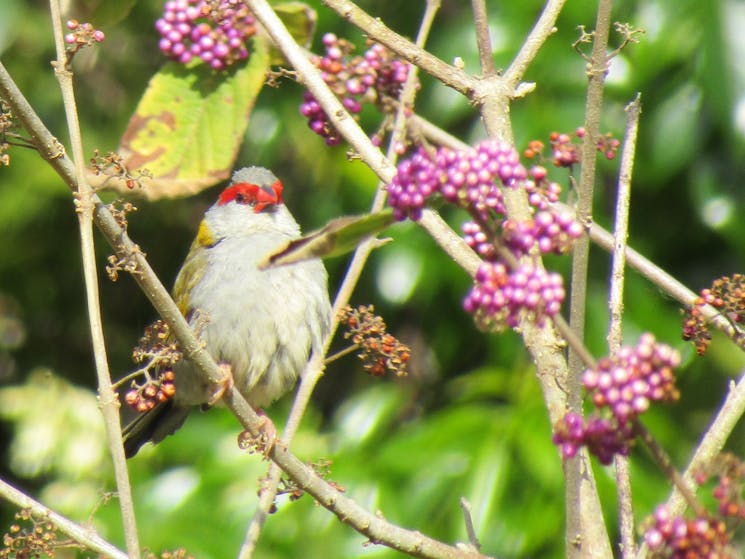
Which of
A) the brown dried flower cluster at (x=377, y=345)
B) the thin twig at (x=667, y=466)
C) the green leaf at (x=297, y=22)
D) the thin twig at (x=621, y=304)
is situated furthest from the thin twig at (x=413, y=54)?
the green leaf at (x=297, y=22)

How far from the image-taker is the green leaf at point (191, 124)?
2883 mm

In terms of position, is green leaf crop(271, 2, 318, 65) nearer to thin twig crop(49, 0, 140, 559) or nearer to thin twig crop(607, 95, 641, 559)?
thin twig crop(49, 0, 140, 559)

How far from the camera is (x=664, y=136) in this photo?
163 inches

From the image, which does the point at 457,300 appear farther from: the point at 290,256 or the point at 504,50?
the point at 290,256

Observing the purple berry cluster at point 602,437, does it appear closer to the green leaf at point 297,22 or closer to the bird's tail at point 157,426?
the green leaf at point 297,22

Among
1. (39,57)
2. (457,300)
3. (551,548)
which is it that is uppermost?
(39,57)

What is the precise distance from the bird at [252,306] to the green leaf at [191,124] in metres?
0.77

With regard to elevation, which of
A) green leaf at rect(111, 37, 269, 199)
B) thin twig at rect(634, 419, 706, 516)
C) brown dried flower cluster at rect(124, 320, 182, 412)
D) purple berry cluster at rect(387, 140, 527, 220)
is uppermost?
purple berry cluster at rect(387, 140, 527, 220)

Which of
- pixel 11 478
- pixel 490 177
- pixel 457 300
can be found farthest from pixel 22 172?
pixel 490 177

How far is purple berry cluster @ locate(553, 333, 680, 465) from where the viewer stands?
4.02 ft

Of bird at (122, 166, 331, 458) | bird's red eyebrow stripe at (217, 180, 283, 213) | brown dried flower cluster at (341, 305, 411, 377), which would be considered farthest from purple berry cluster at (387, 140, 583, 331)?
bird's red eyebrow stripe at (217, 180, 283, 213)

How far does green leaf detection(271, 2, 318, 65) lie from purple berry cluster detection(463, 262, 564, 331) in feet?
6.75

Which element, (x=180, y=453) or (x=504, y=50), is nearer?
(x=504, y=50)

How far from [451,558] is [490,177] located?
31.0 inches
